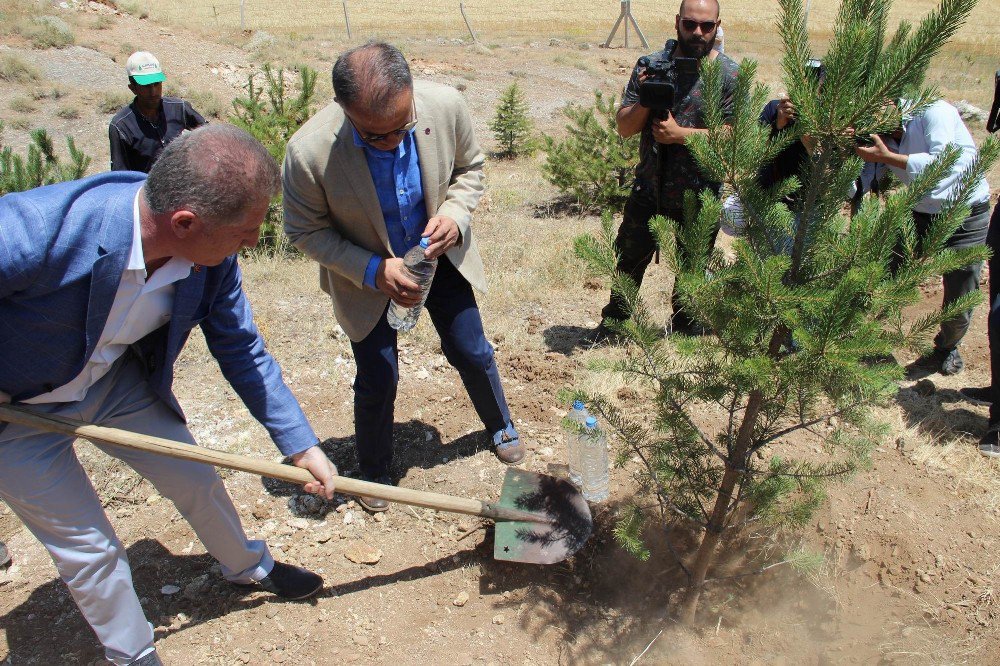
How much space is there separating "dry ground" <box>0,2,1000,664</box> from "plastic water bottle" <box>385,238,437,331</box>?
2.87 ft

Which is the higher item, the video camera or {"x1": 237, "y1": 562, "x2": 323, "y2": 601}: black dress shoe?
the video camera

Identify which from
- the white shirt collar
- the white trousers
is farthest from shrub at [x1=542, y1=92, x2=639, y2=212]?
the white shirt collar

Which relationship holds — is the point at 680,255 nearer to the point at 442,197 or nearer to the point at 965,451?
the point at 442,197

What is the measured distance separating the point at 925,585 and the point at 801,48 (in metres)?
2.27

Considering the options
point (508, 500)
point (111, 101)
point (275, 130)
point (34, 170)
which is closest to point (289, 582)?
point (508, 500)

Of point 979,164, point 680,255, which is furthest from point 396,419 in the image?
point 979,164

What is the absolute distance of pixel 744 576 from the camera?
114 inches

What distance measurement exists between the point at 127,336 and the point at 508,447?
5.95ft

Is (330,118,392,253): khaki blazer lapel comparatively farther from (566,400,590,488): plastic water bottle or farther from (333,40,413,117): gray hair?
(566,400,590,488): plastic water bottle

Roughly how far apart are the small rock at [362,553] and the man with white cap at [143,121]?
3.13 metres

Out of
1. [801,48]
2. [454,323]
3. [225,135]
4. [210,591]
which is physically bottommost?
[210,591]

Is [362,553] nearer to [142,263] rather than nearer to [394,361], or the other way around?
[394,361]

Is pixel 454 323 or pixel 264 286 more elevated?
pixel 454 323

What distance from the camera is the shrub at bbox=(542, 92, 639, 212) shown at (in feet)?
21.5
